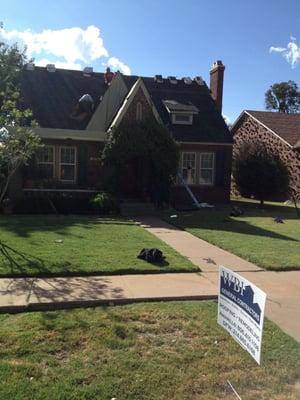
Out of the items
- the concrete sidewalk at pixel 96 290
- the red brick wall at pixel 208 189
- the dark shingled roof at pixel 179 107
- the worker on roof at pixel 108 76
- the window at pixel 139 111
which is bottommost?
the concrete sidewalk at pixel 96 290

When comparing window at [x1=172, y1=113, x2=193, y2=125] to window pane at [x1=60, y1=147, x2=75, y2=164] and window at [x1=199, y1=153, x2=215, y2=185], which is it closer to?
window at [x1=199, y1=153, x2=215, y2=185]

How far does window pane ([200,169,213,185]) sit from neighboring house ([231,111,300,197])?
6463 millimetres

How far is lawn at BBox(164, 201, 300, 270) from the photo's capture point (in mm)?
10125

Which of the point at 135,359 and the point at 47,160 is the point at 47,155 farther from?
the point at 135,359

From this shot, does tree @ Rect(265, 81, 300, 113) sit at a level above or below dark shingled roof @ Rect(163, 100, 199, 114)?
above

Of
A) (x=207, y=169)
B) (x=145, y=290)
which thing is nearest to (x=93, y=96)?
(x=207, y=169)

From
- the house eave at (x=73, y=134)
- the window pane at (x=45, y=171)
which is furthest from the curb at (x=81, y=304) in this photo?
the house eave at (x=73, y=134)

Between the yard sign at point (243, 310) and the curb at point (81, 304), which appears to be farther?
the curb at point (81, 304)

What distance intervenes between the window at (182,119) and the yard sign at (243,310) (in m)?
18.8

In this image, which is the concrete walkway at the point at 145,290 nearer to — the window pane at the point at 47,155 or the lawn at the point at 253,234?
the lawn at the point at 253,234

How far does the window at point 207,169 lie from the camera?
23125 millimetres

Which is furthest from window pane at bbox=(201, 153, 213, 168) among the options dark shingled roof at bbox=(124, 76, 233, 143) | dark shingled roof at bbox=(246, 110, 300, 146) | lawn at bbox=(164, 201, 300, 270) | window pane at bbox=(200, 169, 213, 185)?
dark shingled roof at bbox=(246, 110, 300, 146)

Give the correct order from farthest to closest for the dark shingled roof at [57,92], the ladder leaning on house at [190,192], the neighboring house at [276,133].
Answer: the neighboring house at [276,133]
the dark shingled roof at [57,92]
the ladder leaning on house at [190,192]

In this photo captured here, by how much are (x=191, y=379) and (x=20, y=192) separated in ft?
49.7
